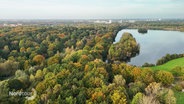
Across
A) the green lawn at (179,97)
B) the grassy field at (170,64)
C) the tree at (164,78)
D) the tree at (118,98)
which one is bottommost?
the grassy field at (170,64)

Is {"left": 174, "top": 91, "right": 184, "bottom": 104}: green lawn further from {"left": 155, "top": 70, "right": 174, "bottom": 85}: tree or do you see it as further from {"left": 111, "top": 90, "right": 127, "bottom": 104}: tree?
{"left": 111, "top": 90, "right": 127, "bottom": 104}: tree

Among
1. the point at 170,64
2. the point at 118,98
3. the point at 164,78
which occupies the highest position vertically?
the point at 118,98

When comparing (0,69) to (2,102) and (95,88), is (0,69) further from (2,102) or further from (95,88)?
(95,88)

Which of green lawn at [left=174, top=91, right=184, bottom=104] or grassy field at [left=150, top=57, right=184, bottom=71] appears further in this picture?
grassy field at [left=150, top=57, right=184, bottom=71]

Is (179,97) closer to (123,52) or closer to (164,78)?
(164,78)

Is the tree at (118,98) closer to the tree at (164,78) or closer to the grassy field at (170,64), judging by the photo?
the tree at (164,78)

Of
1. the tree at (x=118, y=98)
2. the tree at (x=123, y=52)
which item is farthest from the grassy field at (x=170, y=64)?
the tree at (x=118, y=98)

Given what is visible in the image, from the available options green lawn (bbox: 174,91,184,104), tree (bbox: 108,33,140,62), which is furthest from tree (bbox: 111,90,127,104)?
tree (bbox: 108,33,140,62)

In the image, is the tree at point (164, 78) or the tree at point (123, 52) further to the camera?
the tree at point (123, 52)

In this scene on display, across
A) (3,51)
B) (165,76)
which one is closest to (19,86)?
(165,76)

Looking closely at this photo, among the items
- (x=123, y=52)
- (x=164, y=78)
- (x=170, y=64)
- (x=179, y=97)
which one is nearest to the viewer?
(x=179, y=97)

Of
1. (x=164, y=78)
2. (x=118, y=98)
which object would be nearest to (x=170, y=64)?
(x=164, y=78)
